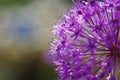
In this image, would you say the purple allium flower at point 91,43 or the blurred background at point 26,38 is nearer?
the purple allium flower at point 91,43

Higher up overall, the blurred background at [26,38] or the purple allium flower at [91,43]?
the blurred background at [26,38]

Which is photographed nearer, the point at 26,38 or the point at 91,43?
the point at 91,43

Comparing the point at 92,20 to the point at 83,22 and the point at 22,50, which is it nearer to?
the point at 83,22

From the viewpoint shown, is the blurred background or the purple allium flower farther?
the blurred background

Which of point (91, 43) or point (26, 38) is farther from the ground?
point (26, 38)

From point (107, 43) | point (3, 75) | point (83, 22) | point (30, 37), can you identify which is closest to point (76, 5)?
point (83, 22)
